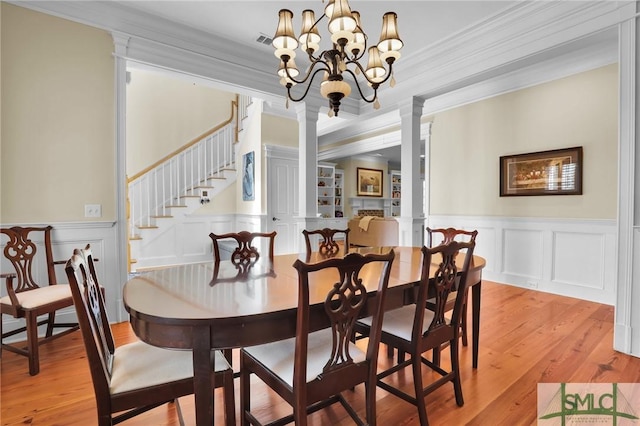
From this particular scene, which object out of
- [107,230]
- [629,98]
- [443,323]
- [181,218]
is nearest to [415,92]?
[629,98]

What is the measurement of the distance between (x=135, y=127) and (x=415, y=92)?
17.6 feet

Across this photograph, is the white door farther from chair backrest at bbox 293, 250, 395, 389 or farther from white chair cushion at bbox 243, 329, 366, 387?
chair backrest at bbox 293, 250, 395, 389

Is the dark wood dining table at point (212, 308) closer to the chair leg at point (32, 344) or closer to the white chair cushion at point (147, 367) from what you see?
→ the white chair cushion at point (147, 367)

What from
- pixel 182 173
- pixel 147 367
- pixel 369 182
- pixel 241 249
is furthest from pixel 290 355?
pixel 369 182

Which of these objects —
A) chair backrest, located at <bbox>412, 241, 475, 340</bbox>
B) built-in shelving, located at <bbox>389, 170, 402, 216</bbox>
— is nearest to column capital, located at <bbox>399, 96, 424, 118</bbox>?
chair backrest, located at <bbox>412, 241, 475, 340</bbox>

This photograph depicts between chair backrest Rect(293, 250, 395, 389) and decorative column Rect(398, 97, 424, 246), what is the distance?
288 centimetres

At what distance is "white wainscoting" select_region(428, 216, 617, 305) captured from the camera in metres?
3.49

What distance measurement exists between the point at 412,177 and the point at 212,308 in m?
3.42

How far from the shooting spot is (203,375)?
112 centimetres

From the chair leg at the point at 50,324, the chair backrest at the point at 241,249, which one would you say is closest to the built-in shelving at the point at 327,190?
the chair backrest at the point at 241,249

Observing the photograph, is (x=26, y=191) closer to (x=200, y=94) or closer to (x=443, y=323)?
(x=443, y=323)

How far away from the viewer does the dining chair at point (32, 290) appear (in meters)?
2.05

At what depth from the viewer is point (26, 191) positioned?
2551mm

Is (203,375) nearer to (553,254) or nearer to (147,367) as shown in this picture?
(147,367)
